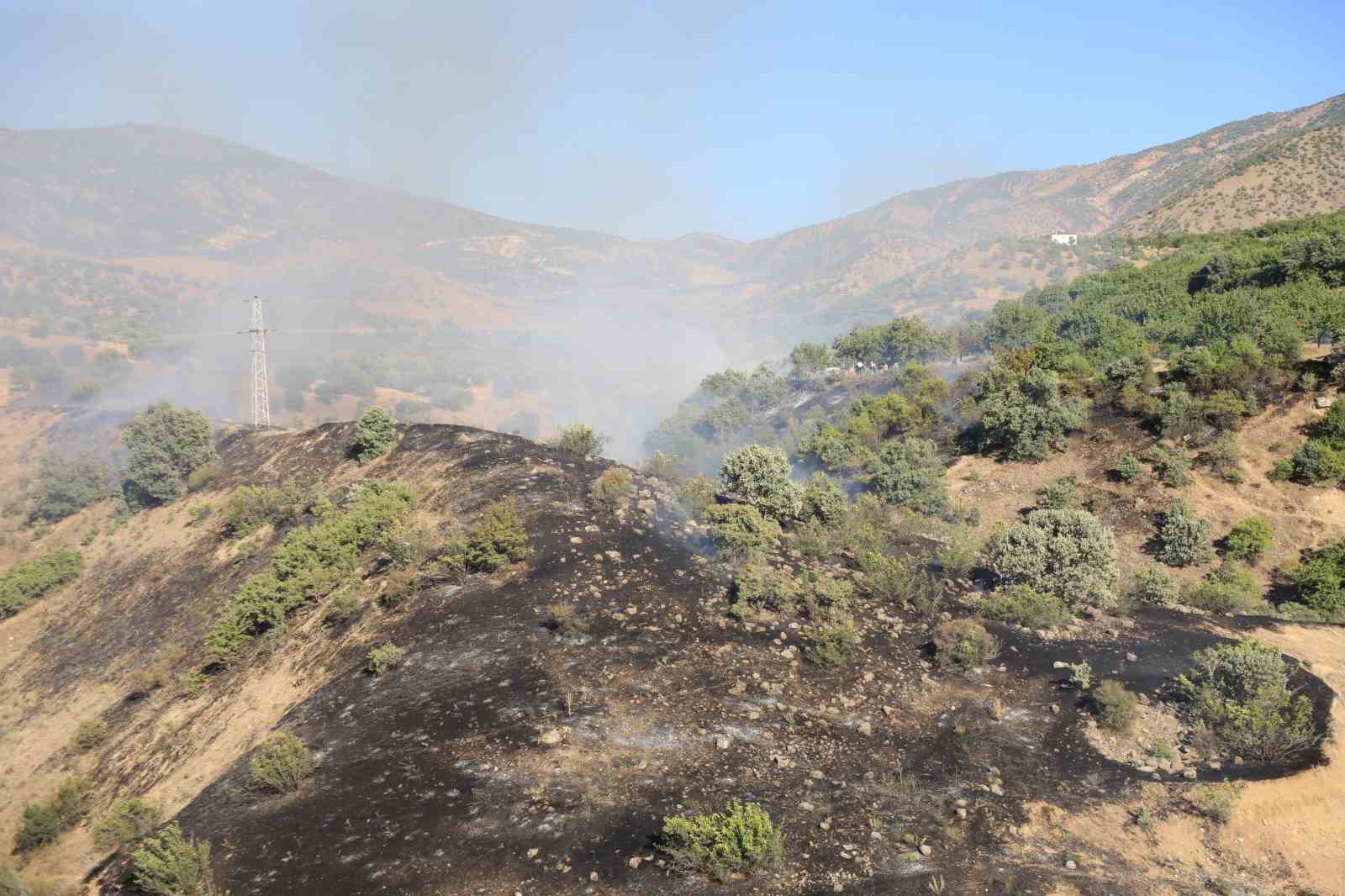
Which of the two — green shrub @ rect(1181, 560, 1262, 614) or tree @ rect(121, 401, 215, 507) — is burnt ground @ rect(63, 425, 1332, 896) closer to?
green shrub @ rect(1181, 560, 1262, 614)

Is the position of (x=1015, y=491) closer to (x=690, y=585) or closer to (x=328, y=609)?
(x=690, y=585)

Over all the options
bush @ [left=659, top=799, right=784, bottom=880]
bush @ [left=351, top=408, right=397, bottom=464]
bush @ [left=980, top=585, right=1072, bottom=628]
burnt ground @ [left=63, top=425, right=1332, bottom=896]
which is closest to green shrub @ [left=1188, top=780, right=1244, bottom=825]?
burnt ground @ [left=63, top=425, right=1332, bottom=896]

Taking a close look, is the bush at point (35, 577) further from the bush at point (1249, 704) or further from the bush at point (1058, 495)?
the bush at point (1058, 495)

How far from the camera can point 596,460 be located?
32.1 meters

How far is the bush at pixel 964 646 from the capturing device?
57.3 ft

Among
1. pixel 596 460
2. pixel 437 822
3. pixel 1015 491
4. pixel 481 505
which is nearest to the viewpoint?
pixel 437 822

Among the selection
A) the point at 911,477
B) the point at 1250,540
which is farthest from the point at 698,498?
the point at 1250,540

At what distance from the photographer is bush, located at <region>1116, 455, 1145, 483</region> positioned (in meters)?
33.4

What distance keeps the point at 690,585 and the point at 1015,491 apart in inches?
885

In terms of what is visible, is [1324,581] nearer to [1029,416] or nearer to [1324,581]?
[1324,581]

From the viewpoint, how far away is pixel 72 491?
40.8 meters

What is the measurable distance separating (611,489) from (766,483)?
5898 millimetres

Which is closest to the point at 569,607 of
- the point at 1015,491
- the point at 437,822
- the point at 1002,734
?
the point at 437,822

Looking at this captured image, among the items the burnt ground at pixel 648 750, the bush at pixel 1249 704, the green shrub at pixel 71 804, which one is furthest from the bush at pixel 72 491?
the bush at pixel 1249 704
